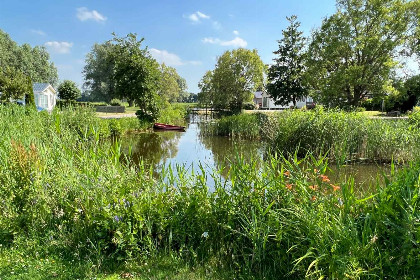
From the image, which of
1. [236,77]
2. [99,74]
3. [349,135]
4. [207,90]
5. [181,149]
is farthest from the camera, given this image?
[99,74]

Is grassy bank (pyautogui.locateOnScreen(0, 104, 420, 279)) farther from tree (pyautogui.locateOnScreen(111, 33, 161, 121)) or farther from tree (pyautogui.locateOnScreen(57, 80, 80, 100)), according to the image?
tree (pyautogui.locateOnScreen(57, 80, 80, 100))

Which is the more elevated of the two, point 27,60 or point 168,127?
point 27,60

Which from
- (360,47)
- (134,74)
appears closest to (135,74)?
(134,74)

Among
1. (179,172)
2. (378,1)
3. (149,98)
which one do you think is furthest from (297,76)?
(179,172)

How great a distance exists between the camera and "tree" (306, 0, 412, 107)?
16.7 m

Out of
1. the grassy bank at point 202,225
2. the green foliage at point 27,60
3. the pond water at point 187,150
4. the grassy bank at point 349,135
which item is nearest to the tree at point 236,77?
the pond water at point 187,150

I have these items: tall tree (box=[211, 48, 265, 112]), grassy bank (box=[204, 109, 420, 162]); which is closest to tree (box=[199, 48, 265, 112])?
tall tree (box=[211, 48, 265, 112])

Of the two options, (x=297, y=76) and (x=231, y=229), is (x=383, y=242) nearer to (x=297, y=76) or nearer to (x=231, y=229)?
(x=231, y=229)

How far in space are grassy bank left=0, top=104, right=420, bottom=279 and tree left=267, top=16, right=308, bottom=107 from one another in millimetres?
20593

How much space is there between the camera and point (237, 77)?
2998 centimetres

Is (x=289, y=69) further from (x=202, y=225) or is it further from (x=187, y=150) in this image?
(x=202, y=225)

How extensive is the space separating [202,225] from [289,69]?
22066 mm

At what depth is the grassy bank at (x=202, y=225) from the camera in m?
2.42

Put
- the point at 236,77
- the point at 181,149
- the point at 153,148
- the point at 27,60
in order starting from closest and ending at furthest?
1. the point at 181,149
2. the point at 153,148
3. the point at 236,77
4. the point at 27,60
